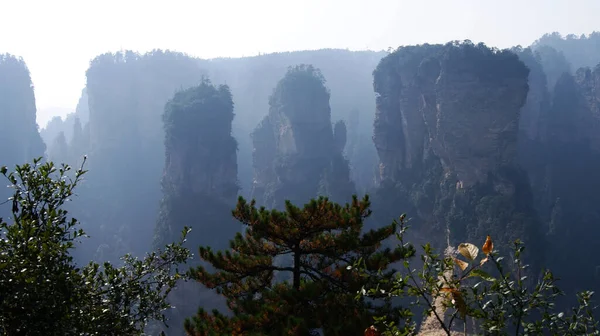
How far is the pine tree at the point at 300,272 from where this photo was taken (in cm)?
859

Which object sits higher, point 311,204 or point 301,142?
point 301,142

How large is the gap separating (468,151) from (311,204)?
30.9m

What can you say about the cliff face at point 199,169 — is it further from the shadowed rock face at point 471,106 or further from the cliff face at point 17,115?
the cliff face at point 17,115

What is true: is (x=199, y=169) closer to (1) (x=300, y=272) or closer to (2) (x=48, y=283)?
(1) (x=300, y=272)

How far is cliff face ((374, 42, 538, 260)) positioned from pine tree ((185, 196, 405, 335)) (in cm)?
2700

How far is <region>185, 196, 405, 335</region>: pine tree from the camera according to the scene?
859 cm

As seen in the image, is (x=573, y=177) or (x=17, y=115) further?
(x=17, y=115)

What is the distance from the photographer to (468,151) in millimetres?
36844

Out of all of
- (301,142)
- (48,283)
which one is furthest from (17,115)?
(48,283)

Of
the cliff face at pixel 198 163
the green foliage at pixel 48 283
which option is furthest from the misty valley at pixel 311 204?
the cliff face at pixel 198 163

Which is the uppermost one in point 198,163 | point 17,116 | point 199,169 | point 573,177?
point 17,116

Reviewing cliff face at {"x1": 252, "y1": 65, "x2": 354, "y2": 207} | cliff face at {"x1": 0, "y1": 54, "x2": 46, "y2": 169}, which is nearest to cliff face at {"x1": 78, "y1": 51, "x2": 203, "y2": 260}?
cliff face at {"x1": 0, "y1": 54, "x2": 46, "y2": 169}

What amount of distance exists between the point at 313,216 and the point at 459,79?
106ft

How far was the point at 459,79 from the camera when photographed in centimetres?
3766
